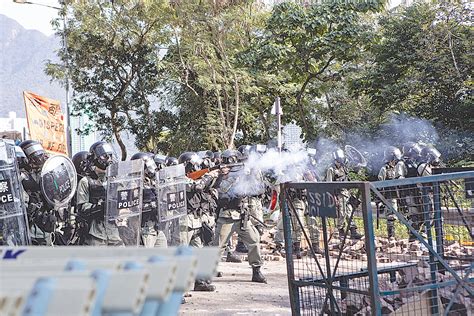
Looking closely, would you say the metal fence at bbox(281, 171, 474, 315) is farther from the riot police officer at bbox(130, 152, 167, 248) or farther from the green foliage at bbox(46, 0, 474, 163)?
the green foliage at bbox(46, 0, 474, 163)

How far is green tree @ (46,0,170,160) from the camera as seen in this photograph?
67.8ft

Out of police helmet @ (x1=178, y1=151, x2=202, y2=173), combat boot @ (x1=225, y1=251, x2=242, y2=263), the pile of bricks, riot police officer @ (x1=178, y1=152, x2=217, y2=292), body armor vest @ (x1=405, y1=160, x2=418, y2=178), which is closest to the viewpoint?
the pile of bricks

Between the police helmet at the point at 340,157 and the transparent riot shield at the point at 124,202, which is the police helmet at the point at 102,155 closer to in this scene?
the transparent riot shield at the point at 124,202

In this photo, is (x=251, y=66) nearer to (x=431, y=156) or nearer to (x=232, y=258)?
(x=431, y=156)

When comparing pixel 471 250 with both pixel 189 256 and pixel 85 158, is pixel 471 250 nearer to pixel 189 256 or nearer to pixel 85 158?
pixel 85 158

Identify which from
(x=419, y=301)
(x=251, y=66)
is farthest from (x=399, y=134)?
(x=419, y=301)

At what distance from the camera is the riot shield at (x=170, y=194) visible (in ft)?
25.0

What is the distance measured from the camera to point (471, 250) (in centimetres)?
625

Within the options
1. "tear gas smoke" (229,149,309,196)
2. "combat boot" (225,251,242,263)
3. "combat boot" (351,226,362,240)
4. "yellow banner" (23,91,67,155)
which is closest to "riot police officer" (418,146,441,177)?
"tear gas smoke" (229,149,309,196)

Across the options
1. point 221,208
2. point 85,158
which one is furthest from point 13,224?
point 221,208

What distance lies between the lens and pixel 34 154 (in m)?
7.20

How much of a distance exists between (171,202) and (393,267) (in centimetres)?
278

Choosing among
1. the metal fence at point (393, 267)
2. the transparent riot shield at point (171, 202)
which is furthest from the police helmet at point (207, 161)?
the metal fence at point (393, 267)

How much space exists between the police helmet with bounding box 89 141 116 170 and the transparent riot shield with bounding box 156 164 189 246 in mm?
610
